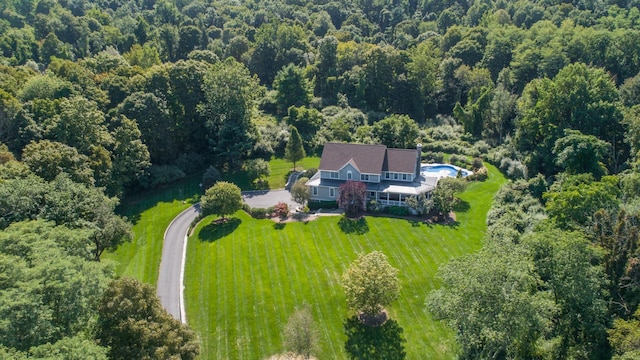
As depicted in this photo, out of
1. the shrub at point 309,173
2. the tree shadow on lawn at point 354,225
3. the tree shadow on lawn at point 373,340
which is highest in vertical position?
the shrub at point 309,173

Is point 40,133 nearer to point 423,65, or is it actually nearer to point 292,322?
point 292,322

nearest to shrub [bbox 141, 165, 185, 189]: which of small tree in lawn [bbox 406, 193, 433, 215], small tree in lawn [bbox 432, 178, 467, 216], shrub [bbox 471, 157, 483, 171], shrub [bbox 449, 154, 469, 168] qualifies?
small tree in lawn [bbox 406, 193, 433, 215]

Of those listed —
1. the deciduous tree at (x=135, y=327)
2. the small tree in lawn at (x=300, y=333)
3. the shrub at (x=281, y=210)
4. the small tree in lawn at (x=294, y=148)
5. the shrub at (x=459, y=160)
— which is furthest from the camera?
the shrub at (x=459, y=160)

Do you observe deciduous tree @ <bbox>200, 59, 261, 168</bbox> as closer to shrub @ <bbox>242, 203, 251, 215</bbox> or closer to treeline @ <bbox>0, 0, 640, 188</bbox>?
treeline @ <bbox>0, 0, 640, 188</bbox>

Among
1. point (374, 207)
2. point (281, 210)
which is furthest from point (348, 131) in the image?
point (281, 210)

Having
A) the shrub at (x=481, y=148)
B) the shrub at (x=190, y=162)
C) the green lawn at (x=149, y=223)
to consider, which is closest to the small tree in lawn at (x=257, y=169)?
the green lawn at (x=149, y=223)

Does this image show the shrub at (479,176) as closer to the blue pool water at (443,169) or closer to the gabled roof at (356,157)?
the blue pool water at (443,169)
